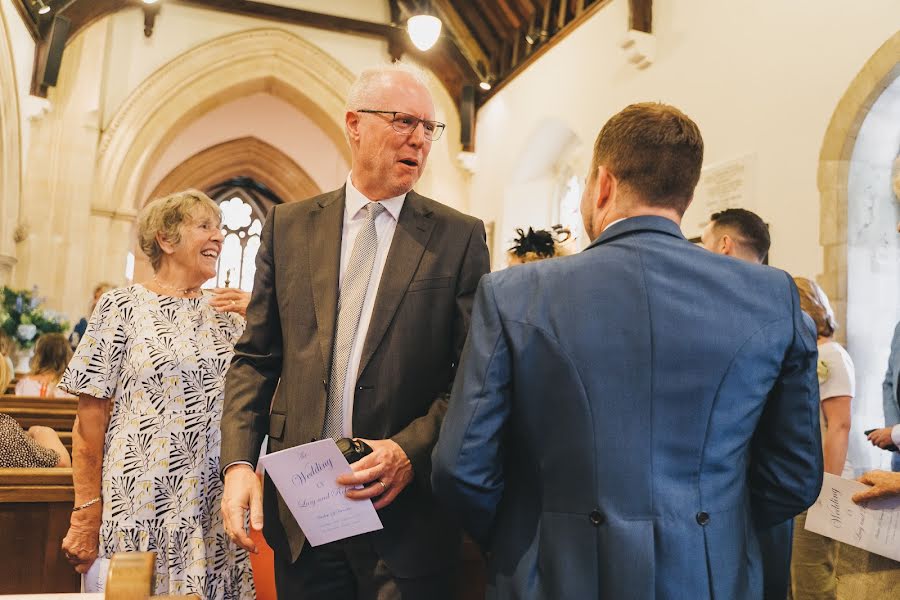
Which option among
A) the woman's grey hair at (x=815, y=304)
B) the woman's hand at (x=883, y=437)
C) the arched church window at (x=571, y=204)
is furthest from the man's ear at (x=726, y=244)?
the arched church window at (x=571, y=204)

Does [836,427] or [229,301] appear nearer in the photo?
[229,301]

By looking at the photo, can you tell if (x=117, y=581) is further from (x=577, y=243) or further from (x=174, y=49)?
(x=174, y=49)

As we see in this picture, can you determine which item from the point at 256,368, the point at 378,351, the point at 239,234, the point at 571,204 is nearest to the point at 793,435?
the point at 378,351

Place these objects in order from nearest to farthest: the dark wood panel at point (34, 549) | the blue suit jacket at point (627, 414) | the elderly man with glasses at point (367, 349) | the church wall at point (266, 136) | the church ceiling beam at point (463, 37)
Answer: the blue suit jacket at point (627, 414) → the elderly man with glasses at point (367, 349) → the dark wood panel at point (34, 549) → the church ceiling beam at point (463, 37) → the church wall at point (266, 136)

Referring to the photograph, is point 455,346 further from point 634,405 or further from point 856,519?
point 856,519

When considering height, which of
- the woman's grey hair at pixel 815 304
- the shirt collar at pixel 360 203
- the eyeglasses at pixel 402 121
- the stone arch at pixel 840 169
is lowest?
the woman's grey hair at pixel 815 304

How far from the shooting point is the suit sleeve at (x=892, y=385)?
249 centimetres

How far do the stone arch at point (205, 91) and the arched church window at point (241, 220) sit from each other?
6.85 m

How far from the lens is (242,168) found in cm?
1418

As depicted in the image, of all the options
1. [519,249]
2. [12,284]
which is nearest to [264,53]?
[12,284]

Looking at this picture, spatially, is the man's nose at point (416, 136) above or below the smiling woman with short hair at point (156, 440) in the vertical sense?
above

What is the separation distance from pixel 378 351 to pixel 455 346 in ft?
0.52

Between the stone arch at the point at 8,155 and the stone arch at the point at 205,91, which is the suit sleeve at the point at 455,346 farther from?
the stone arch at the point at 205,91

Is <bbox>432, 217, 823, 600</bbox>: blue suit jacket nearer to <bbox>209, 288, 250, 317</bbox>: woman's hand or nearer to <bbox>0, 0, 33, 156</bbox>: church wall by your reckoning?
<bbox>209, 288, 250, 317</bbox>: woman's hand
